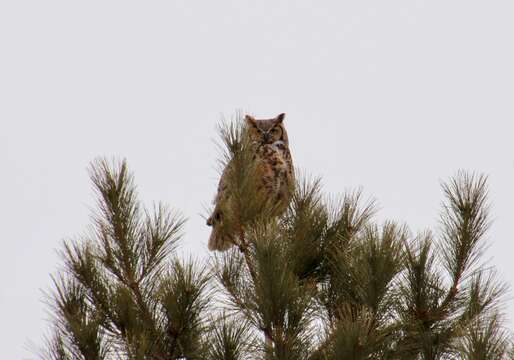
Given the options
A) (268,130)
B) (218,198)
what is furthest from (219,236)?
(268,130)

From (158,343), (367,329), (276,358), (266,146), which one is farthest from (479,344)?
(266,146)

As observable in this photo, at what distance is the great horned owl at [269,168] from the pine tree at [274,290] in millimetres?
332

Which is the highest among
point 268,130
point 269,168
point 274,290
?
point 268,130

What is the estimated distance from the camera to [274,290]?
13.1ft

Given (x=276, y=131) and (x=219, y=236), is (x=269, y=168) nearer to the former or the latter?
(x=276, y=131)

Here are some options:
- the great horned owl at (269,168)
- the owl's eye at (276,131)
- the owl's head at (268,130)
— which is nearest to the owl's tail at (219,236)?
the great horned owl at (269,168)

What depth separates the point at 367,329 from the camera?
3.79 metres

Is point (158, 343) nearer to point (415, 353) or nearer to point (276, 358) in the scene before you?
point (276, 358)

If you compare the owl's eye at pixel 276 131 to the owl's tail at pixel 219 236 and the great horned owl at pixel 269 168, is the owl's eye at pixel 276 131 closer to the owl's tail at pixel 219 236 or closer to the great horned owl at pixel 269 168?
the great horned owl at pixel 269 168

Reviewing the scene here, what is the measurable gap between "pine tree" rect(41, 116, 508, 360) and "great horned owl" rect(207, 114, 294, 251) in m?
0.33

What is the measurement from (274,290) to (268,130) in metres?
3.50

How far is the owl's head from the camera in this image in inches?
288

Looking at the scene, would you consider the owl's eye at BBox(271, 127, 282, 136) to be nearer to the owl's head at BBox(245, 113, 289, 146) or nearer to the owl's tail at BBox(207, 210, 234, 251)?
the owl's head at BBox(245, 113, 289, 146)

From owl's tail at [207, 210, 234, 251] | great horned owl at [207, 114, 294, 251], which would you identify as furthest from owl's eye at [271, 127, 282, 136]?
owl's tail at [207, 210, 234, 251]
